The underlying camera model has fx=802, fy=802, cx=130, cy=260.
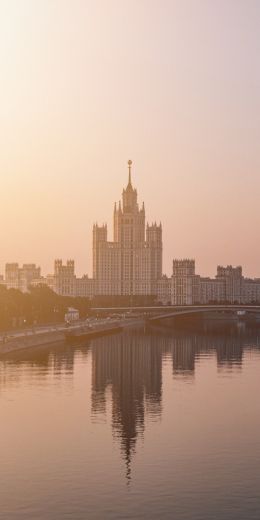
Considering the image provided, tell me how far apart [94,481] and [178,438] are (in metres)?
12.1

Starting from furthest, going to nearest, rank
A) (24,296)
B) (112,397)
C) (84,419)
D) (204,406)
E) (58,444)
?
(24,296) → (112,397) → (204,406) → (84,419) → (58,444)

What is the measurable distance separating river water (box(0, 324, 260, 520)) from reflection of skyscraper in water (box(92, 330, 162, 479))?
157 mm

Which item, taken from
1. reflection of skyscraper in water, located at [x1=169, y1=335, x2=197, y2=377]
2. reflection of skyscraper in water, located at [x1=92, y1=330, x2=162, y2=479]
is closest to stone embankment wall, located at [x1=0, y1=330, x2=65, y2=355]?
reflection of skyscraper in water, located at [x1=92, y1=330, x2=162, y2=479]

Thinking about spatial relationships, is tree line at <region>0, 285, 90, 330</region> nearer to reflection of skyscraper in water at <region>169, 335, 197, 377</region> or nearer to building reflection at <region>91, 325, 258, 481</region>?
building reflection at <region>91, 325, 258, 481</region>

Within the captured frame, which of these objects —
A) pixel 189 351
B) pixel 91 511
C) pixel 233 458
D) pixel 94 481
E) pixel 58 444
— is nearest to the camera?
pixel 91 511

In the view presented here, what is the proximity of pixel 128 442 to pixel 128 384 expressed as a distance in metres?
33.4

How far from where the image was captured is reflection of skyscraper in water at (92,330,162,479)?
196 ft

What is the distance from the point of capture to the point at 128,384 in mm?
87875

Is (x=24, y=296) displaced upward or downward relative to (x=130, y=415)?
upward

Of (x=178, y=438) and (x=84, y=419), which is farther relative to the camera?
(x=84, y=419)

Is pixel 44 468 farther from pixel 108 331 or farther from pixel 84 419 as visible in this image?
pixel 108 331

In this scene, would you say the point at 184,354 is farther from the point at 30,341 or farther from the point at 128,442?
the point at 128,442

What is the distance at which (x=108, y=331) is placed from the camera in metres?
189

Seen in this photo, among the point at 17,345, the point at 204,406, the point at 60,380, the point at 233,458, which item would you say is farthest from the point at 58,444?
the point at 17,345
